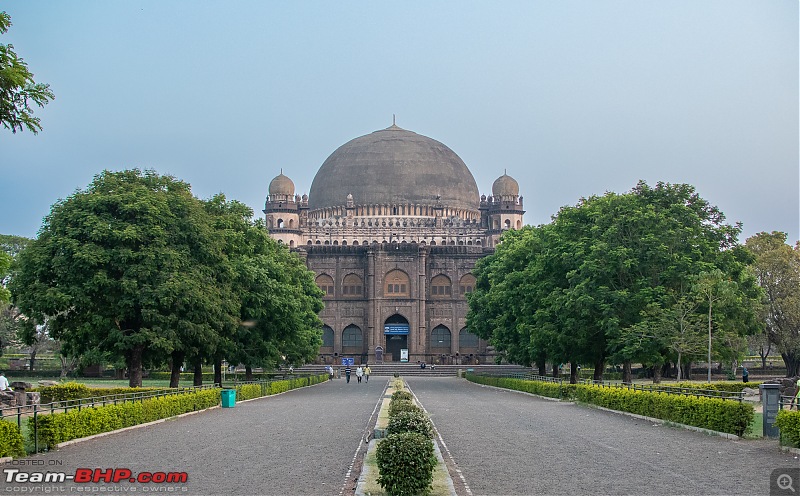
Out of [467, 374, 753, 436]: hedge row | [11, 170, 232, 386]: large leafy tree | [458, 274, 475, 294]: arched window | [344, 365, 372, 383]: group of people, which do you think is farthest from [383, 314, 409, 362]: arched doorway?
[11, 170, 232, 386]: large leafy tree

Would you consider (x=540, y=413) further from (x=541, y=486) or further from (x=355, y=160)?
(x=355, y=160)

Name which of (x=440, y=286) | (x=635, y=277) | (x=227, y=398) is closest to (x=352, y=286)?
(x=440, y=286)

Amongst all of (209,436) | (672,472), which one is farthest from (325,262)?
(672,472)

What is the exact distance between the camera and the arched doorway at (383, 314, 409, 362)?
327ft

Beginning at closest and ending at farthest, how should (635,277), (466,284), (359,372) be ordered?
(635,277) → (359,372) → (466,284)

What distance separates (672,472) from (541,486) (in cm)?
289

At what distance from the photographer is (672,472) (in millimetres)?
16719

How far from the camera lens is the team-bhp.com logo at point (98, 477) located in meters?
15.6

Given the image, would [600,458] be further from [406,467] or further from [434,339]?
[434,339]

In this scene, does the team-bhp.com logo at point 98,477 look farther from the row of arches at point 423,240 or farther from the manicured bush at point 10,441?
the row of arches at point 423,240

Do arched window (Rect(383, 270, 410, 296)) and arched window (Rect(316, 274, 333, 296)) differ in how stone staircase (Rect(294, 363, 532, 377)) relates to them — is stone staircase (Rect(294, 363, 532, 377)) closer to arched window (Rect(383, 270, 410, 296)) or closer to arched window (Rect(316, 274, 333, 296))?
arched window (Rect(383, 270, 410, 296))

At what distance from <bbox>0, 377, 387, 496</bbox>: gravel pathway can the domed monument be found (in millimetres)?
68095

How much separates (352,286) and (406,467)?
88.3 m

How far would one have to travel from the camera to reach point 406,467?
43.0 feet
